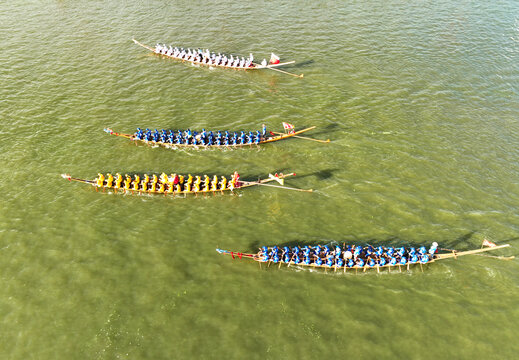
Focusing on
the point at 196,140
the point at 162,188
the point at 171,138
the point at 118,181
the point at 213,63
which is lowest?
the point at 162,188

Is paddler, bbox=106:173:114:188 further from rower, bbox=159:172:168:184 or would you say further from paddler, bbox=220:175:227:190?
paddler, bbox=220:175:227:190

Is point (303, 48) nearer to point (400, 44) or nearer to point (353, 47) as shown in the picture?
point (353, 47)

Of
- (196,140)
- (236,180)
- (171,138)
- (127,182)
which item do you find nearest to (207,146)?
(196,140)

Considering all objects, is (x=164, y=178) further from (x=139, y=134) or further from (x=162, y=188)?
(x=139, y=134)

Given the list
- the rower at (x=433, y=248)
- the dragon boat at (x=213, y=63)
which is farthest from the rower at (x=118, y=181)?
the rower at (x=433, y=248)

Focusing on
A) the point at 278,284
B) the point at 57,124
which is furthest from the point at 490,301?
the point at 57,124

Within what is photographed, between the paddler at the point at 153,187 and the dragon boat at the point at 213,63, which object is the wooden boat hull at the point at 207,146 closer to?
the paddler at the point at 153,187
